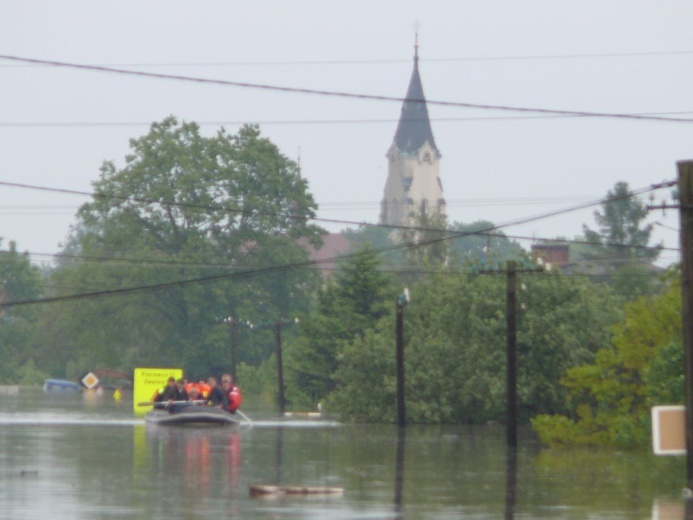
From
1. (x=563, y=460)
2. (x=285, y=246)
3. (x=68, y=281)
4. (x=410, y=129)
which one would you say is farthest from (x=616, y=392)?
(x=410, y=129)

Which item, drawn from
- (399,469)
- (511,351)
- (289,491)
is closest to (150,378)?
(511,351)

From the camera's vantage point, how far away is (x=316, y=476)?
85.1 ft

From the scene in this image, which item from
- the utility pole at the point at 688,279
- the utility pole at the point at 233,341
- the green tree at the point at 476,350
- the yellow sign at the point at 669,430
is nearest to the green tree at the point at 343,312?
the utility pole at the point at 233,341

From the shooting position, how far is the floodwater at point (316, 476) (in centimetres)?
1936

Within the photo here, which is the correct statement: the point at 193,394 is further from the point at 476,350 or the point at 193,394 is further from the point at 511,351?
the point at 511,351

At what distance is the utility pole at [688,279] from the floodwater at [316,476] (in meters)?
0.94

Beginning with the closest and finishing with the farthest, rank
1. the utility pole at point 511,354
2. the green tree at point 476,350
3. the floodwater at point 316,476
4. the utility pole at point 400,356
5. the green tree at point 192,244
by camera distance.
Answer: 1. the floodwater at point 316,476
2. the utility pole at point 511,354
3. the utility pole at point 400,356
4. the green tree at point 476,350
5. the green tree at point 192,244

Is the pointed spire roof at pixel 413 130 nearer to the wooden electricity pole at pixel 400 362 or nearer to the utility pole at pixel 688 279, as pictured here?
the wooden electricity pole at pixel 400 362

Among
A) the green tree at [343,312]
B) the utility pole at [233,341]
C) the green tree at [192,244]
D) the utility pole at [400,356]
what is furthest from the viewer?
the green tree at [192,244]

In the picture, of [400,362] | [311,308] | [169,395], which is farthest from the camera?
[311,308]

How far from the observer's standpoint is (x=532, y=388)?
52.2 m

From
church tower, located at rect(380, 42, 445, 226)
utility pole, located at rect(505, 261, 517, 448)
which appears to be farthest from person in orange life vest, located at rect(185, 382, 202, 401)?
church tower, located at rect(380, 42, 445, 226)

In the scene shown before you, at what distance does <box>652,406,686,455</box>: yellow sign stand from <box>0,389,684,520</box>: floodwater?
71cm

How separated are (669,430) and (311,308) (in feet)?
264
